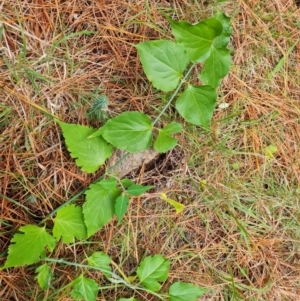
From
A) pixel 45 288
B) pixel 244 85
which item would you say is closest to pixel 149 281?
pixel 45 288

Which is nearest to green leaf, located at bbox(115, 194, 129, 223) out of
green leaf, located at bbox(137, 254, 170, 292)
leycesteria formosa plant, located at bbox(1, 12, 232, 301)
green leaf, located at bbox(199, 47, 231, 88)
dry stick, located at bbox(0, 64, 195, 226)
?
leycesteria formosa plant, located at bbox(1, 12, 232, 301)

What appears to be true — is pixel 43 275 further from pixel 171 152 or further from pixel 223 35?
pixel 223 35

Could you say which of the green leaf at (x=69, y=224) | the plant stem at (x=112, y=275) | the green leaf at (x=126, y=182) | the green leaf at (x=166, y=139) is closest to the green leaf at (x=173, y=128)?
the green leaf at (x=166, y=139)

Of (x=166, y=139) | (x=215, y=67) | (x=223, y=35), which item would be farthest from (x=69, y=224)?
(x=223, y=35)

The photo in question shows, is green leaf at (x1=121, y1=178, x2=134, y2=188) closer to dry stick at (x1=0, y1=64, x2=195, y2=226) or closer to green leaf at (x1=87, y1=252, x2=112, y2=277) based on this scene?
dry stick at (x1=0, y1=64, x2=195, y2=226)

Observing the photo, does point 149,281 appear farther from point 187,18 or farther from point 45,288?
point 187,18
